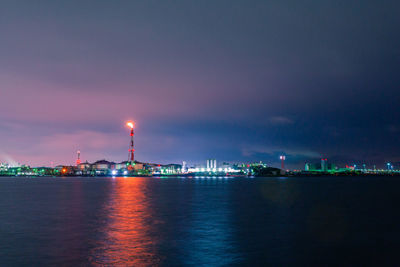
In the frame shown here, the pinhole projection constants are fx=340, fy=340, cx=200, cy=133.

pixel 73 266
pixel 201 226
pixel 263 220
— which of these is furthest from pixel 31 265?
pixel 263 220

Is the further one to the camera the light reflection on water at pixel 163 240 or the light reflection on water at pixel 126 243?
the light reflection on water at pixel 163 240

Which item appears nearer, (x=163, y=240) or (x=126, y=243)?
(x=126, y=243)

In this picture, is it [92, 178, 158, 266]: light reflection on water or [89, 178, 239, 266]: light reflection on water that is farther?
[89, 178, 239, 266]: light reflection on water

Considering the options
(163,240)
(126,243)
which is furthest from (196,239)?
(126,243)

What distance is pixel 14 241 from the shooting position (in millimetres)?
23141

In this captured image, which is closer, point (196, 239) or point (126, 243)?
point (126, 243)

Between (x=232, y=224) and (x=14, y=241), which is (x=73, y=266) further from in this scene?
(x=232, y=224)

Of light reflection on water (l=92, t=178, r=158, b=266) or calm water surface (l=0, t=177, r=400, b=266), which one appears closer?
light reflection on water (l=92, t=178, r=158, b=266)

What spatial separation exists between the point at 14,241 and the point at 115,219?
12333 mm

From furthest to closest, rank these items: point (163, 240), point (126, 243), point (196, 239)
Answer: point (196, 239), point (163, 240), point (126, 243)

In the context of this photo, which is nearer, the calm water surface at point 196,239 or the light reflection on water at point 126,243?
the light reflection on water at point 126,243

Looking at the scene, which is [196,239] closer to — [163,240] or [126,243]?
[163,240]

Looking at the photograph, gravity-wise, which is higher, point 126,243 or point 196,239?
point 126,243

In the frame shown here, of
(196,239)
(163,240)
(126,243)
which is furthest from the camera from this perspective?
(196,239)
